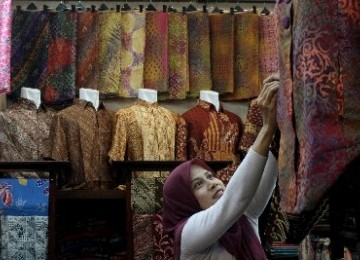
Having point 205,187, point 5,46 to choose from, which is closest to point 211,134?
point 5,46

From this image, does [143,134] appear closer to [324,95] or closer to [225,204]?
[225,204]

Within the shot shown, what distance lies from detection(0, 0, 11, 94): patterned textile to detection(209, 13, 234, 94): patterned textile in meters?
1.61

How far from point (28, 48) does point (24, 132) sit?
67 centimetres

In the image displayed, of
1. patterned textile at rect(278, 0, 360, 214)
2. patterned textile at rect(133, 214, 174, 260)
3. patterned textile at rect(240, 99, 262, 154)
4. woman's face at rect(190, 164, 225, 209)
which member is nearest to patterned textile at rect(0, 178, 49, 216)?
patterned textile at rect(133, 214, 174, 260)

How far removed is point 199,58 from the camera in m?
4.84

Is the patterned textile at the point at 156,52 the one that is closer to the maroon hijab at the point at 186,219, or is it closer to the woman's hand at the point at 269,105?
the maroon hijab at the point at 186,219

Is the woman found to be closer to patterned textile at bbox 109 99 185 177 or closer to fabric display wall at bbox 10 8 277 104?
patterned textile at bbox 109 99 185 177

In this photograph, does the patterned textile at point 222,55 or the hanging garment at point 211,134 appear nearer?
the hanging garment at point 211,134

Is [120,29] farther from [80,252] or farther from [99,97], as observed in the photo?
[80,252]

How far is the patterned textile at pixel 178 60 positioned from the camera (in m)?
4.81

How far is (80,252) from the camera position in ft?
12.4

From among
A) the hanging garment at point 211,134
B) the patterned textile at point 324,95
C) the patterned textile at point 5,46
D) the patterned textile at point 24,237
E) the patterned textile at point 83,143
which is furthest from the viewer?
the hanging garment at point 211,134

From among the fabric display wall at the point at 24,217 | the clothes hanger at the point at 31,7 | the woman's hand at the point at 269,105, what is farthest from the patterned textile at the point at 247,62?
the woman's hand at the point at 269,105

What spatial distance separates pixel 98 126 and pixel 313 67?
141 inches
